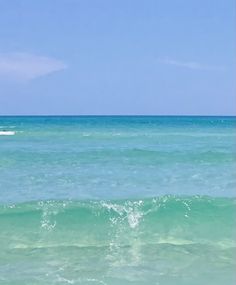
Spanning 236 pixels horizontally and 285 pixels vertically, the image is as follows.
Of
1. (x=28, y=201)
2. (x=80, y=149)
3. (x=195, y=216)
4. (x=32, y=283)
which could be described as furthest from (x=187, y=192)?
(x=80, y=149)

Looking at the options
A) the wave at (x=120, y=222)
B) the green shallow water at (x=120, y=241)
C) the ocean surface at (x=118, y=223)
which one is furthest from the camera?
the wave at (x=120, y=222)

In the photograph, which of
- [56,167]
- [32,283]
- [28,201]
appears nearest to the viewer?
[32,283]

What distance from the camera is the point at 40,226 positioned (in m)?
10.2

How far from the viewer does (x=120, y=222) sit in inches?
406

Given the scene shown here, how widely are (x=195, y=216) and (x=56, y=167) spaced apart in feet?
25.2

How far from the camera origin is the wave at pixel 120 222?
356 inches

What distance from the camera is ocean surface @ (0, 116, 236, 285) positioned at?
23.3 ft

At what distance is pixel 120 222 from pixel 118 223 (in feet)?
0.26

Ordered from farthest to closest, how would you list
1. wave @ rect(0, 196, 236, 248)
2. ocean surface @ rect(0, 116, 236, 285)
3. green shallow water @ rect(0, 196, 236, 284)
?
1. wave @ rect(0, 196, 236, 248)
2. ocean surface @ rect(0, 116, 236, 285)
3. green shallow water @ rect(0, 196, 236, 284)

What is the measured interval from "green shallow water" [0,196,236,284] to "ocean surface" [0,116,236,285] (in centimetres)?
1

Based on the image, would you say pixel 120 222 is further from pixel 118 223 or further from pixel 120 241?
pixel 120 241

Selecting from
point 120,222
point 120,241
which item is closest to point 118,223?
point 120,222

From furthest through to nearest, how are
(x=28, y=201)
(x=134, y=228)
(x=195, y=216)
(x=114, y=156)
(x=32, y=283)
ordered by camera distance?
1. (x=114, y=156)
2. (x=28, y=201)
3. (x=195, y=216)
4. (x=134, y=228)
5. (x=32, y=283)

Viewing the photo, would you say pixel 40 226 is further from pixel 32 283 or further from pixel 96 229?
pixel 32 283
